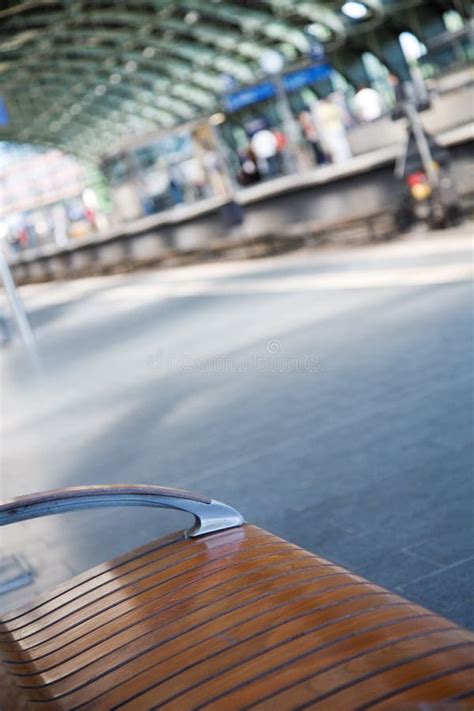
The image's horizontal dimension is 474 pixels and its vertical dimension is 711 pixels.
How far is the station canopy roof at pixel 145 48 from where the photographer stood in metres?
43.5

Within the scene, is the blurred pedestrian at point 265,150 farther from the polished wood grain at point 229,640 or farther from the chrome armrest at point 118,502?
the polished wood grain at point 229,640

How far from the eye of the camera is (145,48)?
176 feet

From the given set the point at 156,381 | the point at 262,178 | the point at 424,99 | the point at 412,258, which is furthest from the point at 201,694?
the point at 262,178

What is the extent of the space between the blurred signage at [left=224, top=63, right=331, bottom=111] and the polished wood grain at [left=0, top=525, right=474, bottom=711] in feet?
94.1

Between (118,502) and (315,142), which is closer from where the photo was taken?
(118,502)

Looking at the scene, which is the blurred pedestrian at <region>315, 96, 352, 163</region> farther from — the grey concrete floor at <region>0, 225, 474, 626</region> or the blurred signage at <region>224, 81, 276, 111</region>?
the grey concrete floor at <region>0, 225, 474, 626</region>

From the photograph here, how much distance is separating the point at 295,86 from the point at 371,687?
3248 centimetres

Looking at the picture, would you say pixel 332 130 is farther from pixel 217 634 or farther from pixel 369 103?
pixel 217 634

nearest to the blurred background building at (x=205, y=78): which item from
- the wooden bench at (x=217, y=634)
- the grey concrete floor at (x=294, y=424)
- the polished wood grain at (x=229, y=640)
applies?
the grey concrete floor at (x=294, y=424)

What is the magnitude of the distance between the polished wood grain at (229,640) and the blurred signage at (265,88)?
1129 inches

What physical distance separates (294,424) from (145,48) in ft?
167

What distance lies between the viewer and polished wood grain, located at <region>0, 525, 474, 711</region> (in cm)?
156

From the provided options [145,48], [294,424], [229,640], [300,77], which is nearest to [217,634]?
[229,640]

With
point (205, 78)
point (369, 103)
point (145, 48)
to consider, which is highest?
point (145, 48)
